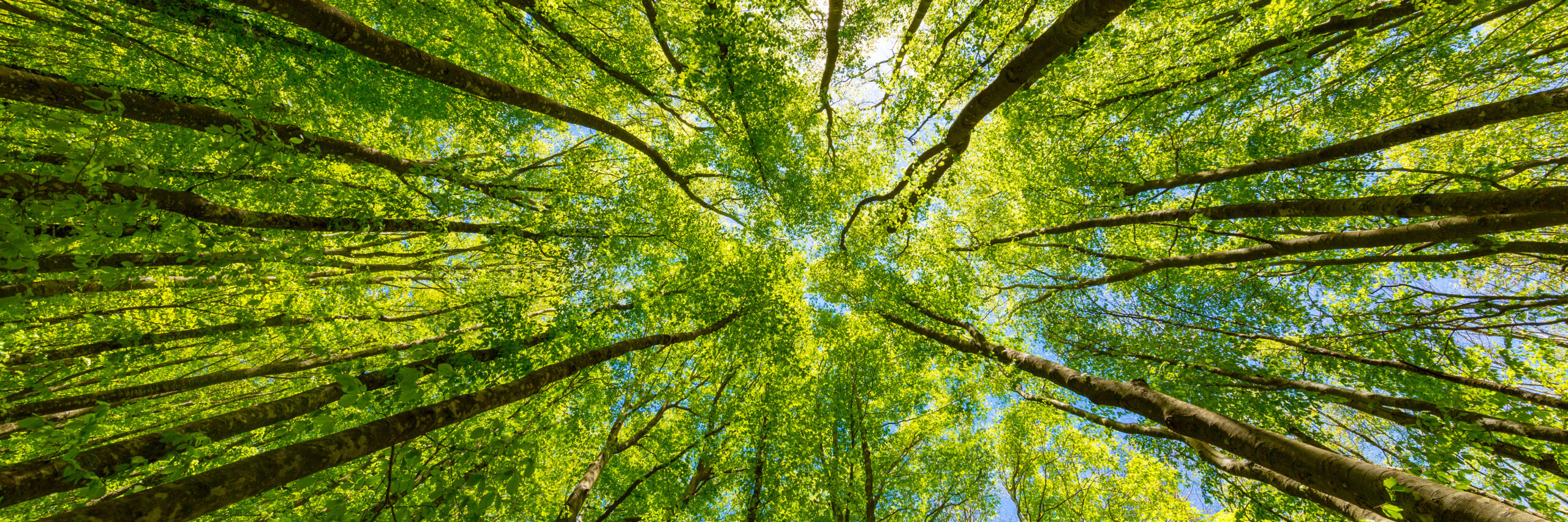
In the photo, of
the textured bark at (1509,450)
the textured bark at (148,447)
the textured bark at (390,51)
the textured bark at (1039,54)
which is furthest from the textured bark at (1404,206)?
the textured bark at (390,51)

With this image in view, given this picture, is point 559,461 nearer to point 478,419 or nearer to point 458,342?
point 478,419

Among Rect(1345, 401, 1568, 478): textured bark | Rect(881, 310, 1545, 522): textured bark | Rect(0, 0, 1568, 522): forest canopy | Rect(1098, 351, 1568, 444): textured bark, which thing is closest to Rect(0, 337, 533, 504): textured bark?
Rect(0, 0, 1568, 522): forest canopy

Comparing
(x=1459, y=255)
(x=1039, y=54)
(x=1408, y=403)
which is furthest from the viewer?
(x=1459, y=255)

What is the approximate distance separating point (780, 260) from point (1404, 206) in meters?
8.40

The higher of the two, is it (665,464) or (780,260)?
(780,260)

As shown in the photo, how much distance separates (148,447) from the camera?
3.45m

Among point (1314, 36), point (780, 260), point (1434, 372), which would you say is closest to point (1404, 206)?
point (1314, 36)

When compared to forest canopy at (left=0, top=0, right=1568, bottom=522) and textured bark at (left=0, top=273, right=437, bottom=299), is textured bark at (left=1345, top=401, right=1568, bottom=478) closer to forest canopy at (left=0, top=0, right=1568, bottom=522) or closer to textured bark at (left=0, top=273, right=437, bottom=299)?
forest canopy at (left=0, top=0, right=1568, bottom=522)

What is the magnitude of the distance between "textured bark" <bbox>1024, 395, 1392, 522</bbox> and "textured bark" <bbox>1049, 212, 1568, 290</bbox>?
2.70m

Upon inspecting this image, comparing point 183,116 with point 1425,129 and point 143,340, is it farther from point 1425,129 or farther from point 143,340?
point 1425,129

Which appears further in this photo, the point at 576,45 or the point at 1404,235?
the point at 576,45

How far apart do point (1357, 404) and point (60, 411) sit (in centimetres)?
1746

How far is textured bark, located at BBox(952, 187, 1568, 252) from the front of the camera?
4.00 m

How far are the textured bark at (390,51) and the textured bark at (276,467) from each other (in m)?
3.72
